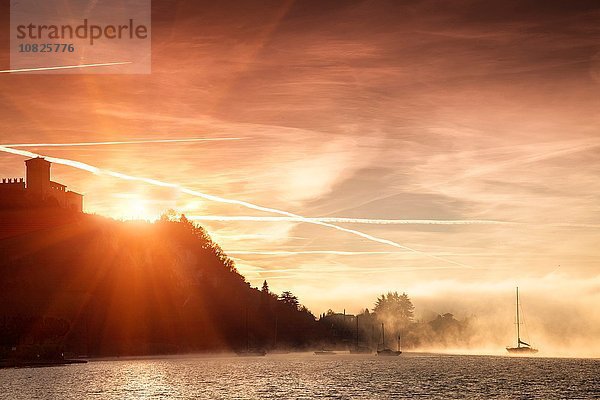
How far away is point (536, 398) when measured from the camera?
144m

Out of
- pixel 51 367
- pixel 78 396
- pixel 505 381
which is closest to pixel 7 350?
pixel 51 367

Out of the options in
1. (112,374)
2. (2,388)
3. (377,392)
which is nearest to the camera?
(2,388)

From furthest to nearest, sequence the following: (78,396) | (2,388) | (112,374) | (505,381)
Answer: (505,381), (112,374), (2,388), (78,396)

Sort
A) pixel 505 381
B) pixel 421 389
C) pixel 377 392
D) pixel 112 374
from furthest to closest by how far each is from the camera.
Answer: pixel 505 381 → pixel 112 374 → pixel 421 389 → pixel 377 392

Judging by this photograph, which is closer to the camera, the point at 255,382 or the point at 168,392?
the point at 168,392

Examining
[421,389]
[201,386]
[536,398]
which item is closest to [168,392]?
[201,386]

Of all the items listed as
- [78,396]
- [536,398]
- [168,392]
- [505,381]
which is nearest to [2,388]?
[78,396]

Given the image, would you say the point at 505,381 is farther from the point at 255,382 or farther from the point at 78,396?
the point at 78,396

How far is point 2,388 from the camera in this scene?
137m

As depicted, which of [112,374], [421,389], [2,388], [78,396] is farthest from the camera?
[112,374]

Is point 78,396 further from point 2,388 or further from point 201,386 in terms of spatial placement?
point 201,386

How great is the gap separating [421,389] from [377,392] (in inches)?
537

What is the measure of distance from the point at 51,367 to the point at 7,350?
12817mm

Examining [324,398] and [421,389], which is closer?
[324,398]
